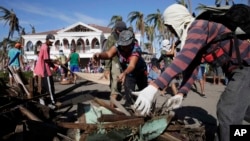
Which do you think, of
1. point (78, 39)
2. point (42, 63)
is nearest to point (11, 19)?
point (78, 39)

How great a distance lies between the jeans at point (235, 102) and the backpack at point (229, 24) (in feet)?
0.52

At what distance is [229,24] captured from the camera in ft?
10.3

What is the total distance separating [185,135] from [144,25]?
55774mm

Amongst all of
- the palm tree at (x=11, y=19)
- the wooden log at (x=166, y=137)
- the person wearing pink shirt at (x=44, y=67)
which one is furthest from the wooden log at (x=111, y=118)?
the palm tree at (x=11, y=19)

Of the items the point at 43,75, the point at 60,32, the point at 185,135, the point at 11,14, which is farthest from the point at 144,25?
the point at 185,135

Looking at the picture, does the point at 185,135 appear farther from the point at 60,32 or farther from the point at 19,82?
the point at 60,32

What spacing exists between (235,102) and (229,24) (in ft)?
2.59

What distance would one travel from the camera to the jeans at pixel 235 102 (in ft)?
9.75

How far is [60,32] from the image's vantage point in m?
58.1

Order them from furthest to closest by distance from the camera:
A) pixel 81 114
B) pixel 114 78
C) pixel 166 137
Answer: pixel 114 78, pixel 81 114, pixel 166 137

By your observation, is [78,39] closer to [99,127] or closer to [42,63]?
[42,63]

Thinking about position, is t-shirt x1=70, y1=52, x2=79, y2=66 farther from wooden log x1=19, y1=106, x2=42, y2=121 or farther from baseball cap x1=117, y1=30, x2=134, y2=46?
wooden log x1=19, y1=106, x2=42, y2=121

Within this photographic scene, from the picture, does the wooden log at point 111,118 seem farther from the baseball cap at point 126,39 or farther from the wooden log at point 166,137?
the baseball cap at point 126,39

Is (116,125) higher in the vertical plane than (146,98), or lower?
lower
